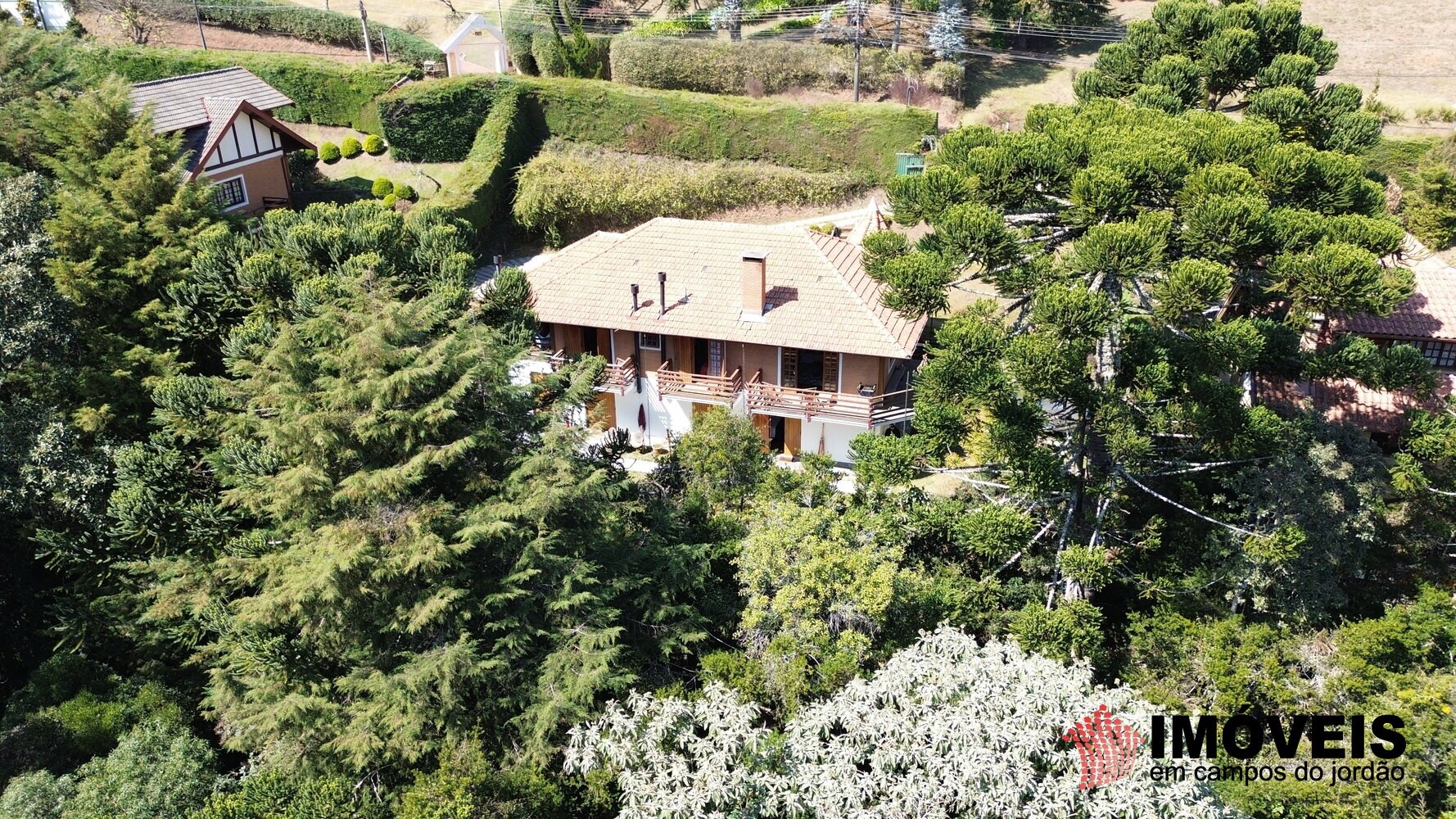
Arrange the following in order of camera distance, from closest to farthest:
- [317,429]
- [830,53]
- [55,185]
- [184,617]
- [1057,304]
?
[317,429], [1057,304], [184,617], [55,185], [830,53]

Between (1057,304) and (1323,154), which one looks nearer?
(1057,304)

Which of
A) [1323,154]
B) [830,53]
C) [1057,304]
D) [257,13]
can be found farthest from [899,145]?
[257,13]

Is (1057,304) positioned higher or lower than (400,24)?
lower

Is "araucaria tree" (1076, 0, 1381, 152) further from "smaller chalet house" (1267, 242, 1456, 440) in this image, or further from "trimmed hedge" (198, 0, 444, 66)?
"trimmed hedge" (198, 0, 444, 66)

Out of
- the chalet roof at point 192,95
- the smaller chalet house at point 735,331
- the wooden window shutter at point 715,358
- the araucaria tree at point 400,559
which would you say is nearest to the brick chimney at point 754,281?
the smaller chalet house at point 735,331

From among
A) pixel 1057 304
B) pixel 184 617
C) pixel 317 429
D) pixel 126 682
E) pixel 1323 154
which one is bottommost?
pixel 126 682

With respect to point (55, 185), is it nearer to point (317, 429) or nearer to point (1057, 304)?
point (317, 429)

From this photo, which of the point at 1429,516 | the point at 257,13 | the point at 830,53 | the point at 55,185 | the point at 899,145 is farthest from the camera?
the point at 257,13
